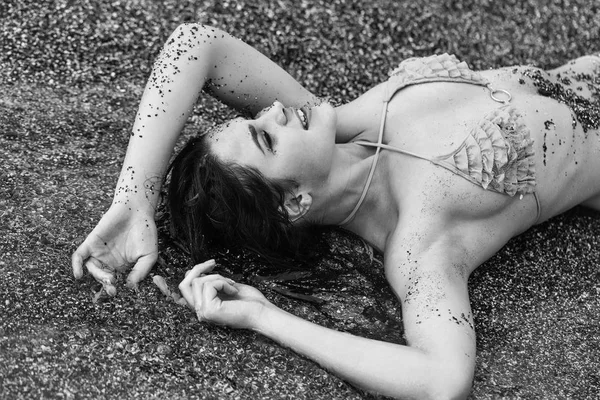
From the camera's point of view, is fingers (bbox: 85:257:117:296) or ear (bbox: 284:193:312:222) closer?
fingers (bbox: 85:257:117:296)

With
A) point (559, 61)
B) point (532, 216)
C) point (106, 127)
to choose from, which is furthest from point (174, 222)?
point (559, 61)

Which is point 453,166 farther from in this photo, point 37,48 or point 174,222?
point 37,48

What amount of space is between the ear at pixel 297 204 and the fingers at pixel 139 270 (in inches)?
19.1

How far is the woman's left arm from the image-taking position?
8.13 feet

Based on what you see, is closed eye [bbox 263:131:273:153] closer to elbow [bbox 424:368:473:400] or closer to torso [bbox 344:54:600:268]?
torso [bbox 344:54:600:268]

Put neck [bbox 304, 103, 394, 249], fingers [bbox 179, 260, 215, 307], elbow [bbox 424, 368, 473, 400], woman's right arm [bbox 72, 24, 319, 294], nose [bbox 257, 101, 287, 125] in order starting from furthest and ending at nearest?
neck [bbox 304, 103, 394, 249] < nose [bbox 257, 101, 287, 125] < woman's right arm [bbox 72, 24, 319, 294] < fingers [bbox 179, 260, 215, 307] < elbow [bbox 424, 368, 473, 400]

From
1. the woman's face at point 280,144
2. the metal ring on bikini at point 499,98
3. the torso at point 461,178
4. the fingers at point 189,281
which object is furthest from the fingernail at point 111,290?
the metal ring on bikini at point 499,98

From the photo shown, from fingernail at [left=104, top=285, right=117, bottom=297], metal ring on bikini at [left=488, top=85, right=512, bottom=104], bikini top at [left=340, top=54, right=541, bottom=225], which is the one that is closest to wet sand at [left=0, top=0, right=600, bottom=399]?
fingernail at [left=104, top=285, right=117, bottom=297]

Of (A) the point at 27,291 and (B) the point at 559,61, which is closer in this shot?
(A) the point at 27,291

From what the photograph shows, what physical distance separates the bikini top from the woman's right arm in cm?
43

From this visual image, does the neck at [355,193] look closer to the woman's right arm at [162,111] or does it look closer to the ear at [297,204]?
the ear at [297,204]

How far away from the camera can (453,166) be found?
287 centimetres

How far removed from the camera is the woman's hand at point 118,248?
2732 mm

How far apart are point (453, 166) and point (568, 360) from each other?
0.73 metres
